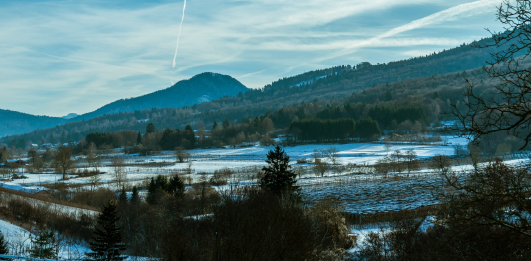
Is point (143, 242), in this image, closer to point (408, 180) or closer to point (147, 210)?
point (147, 210)

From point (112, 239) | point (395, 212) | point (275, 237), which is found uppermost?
point (275, 237)

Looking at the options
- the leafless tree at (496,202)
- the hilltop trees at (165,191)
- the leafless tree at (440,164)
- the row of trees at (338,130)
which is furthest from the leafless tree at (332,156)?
the leafless tree at (496,202)

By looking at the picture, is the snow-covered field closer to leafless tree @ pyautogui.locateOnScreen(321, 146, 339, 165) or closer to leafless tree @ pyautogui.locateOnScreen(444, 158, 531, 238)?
leafless tree @ pyautogui.locateOnScreen(321, 146, 339, 165)

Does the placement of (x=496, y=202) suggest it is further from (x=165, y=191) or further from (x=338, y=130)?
(x=338, y=130)

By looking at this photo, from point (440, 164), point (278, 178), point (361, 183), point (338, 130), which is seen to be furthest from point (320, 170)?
point (338, 130)

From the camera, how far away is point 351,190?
155 ft

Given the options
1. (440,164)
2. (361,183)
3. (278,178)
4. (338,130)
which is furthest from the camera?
(338,130)

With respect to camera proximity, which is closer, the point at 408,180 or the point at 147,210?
the point at 147,210

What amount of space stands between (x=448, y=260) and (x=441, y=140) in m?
92.9

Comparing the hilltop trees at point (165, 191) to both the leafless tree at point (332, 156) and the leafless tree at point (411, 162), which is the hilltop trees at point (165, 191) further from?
the leafless tree at point (332, 156)

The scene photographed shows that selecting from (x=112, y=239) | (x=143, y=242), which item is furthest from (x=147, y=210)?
(x=112, y=239)

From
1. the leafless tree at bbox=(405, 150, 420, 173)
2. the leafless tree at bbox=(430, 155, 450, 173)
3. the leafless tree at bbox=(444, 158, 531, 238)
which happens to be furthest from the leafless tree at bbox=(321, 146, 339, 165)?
the leafless tree at bbox=(444, 158, 531, 238)

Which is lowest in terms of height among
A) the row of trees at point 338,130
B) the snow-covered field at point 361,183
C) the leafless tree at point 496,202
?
the snow-covered field at point 361,183

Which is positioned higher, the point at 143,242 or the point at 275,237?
the point at 275,237
